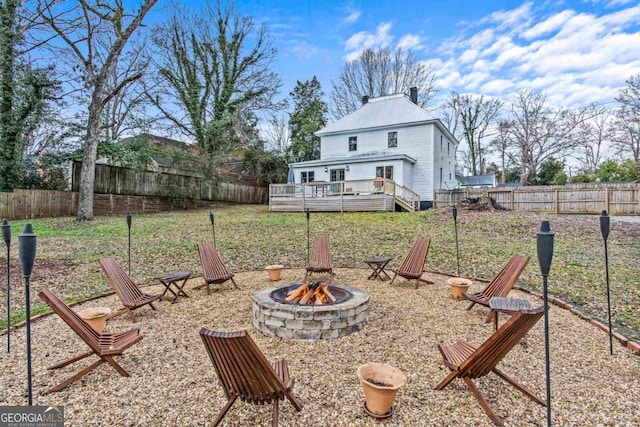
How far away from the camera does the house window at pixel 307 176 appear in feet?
75.0

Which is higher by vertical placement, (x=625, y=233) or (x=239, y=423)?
(x=625, y=233)

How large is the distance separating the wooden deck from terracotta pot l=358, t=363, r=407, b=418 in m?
14.0

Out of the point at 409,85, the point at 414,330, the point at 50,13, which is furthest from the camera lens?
the point at 409,85

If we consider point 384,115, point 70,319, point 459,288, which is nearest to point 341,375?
point 70,319

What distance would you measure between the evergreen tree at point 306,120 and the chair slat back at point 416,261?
2225cm

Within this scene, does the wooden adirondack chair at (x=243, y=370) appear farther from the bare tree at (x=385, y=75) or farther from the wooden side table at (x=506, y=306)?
the bare tree at (x=385, y=75)

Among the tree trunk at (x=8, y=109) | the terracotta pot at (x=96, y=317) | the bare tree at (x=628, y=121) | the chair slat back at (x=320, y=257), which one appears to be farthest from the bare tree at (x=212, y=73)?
the bare tree at (x=628, y=121)

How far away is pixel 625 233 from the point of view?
1056cm

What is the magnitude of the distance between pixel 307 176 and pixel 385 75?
14257 millimetres

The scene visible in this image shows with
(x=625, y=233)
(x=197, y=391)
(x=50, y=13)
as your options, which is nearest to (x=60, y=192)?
(x=50, y=13)

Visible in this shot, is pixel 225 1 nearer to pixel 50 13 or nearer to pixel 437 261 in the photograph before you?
pixel 50 13

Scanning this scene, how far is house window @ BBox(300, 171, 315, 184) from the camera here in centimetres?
2285

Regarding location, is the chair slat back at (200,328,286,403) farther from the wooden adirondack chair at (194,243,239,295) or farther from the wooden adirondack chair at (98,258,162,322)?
the wooden adirondack chair at (194,243,239,295)

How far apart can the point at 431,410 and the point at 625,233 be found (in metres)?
12.3
